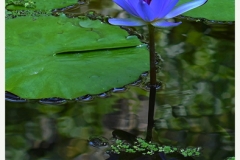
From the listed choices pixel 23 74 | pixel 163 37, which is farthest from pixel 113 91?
pixel 163 37

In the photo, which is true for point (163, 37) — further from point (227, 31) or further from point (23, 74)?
point (23, 74)

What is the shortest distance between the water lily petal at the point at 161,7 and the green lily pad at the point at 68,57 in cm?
30

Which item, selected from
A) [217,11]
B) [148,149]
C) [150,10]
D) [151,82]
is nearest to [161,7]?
[150,10]

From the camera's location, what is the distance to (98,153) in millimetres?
1352

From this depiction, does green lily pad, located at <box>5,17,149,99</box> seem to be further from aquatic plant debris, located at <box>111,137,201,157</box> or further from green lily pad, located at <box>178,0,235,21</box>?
green lily pad, located at <box>178,0,235,21</box>

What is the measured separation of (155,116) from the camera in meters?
1.55

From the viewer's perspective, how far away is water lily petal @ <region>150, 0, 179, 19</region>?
152cm

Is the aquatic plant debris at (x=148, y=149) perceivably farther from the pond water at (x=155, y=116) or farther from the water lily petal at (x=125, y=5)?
the water lily petal at (x=125, y=5)

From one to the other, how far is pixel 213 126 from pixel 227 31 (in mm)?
851

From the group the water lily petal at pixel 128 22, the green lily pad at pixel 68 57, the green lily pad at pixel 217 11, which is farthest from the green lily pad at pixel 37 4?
the water lily petal at pixel 128 22

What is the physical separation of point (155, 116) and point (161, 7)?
1.22 feet

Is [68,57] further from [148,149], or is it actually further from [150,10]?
[148,149]

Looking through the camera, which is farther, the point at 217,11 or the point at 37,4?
the point at 37,4

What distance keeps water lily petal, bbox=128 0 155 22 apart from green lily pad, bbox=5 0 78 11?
105 centimetres
